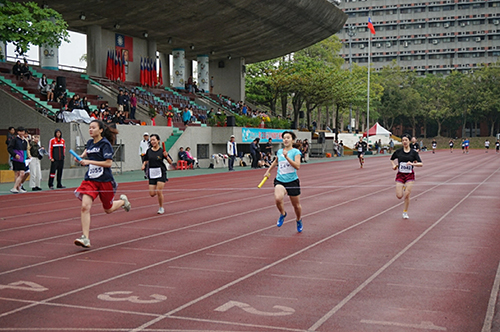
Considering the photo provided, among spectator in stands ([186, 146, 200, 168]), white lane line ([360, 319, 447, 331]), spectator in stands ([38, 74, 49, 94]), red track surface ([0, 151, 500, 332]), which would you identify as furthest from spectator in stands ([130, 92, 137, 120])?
white lane line ([360, 319, 447, 331])

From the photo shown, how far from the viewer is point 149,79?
47875 mm

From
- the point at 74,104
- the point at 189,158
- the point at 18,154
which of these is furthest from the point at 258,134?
the point at 18,154

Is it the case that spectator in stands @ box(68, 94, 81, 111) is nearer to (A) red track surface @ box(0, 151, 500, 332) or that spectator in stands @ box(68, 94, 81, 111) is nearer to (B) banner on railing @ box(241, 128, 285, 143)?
(B) banner on railing @ box(241, 128, 285, 143)

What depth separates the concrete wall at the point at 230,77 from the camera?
58.8 m

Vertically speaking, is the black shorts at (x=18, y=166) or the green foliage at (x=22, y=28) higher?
the green foliage at (x=22, y=28)

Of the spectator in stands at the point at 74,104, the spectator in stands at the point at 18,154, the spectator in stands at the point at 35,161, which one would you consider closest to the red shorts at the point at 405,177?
the spectator in stands at the point at 18,154

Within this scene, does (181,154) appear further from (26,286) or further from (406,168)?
(26,286)

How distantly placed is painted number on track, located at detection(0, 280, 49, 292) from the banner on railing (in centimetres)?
3308

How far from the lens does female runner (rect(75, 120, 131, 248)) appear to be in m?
8.80

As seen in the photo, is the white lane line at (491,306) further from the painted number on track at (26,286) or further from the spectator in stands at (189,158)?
the spectator in stands at (189,158)

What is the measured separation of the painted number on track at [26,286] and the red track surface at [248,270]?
21 mm

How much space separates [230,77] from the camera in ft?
194

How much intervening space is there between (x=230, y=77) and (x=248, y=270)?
5258cm

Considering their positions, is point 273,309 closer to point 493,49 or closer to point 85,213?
point 85,213
